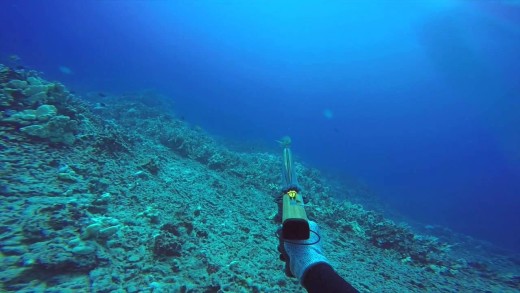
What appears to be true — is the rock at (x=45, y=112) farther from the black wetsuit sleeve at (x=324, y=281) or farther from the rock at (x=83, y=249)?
the black wetsuit sleeve at (x=324, y=281)

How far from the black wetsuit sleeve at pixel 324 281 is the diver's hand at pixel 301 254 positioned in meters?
0.06

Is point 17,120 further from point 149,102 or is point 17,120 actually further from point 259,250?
point 149,102

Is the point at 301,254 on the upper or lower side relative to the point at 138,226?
lower

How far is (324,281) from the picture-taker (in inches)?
72.6

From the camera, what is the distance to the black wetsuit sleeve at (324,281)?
1731 mm

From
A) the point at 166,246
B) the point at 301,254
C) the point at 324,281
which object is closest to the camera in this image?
the point at 324,281

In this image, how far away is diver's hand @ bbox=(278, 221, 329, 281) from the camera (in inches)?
85.1

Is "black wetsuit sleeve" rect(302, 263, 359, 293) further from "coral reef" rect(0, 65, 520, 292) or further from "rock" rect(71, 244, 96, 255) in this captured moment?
"rock" rect(71, 244, 96, 255)

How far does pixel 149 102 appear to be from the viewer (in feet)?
92.0

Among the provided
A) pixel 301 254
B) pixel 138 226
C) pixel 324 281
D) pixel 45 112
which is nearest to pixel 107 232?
pixel 138 226

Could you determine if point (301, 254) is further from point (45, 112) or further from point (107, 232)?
point (45, 112)

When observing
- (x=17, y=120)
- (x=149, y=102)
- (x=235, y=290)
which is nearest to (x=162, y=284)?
(x=235, y=290)

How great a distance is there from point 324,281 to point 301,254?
43cm

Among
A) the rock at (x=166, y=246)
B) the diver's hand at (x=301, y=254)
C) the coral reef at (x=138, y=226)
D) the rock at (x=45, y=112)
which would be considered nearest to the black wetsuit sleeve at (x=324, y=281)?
the diver's hand at (x=301, y=254)
